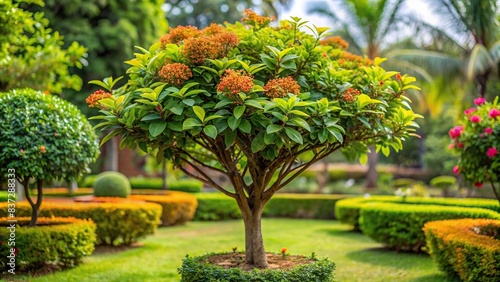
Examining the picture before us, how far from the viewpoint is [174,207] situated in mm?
15727

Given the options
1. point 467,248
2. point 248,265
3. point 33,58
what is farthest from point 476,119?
point 33,58

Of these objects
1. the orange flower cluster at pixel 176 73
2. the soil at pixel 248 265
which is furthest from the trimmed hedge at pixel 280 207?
the orange flower cluster at pixel 176 73

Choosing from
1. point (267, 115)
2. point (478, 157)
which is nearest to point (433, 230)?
point (478, 157)

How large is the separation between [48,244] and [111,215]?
123 inches

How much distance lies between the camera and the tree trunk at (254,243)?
6016mm

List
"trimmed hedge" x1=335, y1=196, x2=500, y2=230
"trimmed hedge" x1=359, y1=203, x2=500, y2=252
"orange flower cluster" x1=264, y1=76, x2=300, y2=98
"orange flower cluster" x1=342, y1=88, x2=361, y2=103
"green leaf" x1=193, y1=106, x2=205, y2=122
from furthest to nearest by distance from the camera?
"trimmed hedge" x1=335, y1=196, x2=500, y2=230 → "trimmed hedge" x1=359, y1=203, x2=500, y2=252 → "orange flower cluster" x1=342, y1=88, x2=361, y2=103 → "orange flower cluster" x1=264, y1=76, x2=300, y2=98 → "green leaf" x1=193, y1=106, x2=205, y2=122

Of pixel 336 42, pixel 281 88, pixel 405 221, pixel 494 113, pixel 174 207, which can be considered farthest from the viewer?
pixel 174 207

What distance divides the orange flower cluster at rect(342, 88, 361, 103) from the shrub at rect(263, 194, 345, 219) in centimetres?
1316

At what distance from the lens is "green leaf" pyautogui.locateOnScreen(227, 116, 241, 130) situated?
5012mm

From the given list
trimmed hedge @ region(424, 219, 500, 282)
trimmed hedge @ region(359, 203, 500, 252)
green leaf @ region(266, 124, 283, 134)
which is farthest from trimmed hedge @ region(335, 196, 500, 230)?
green leaf @ region(266, 124, 283, 134)

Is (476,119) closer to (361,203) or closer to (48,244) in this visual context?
(48,244)

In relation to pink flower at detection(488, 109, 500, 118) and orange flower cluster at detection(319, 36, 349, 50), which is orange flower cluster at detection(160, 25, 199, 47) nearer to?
orange flower cluster at detection(319, 36, 349, 50)

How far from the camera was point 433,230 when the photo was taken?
8.30 metres

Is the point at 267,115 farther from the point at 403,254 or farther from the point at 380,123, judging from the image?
the point at 403,254
